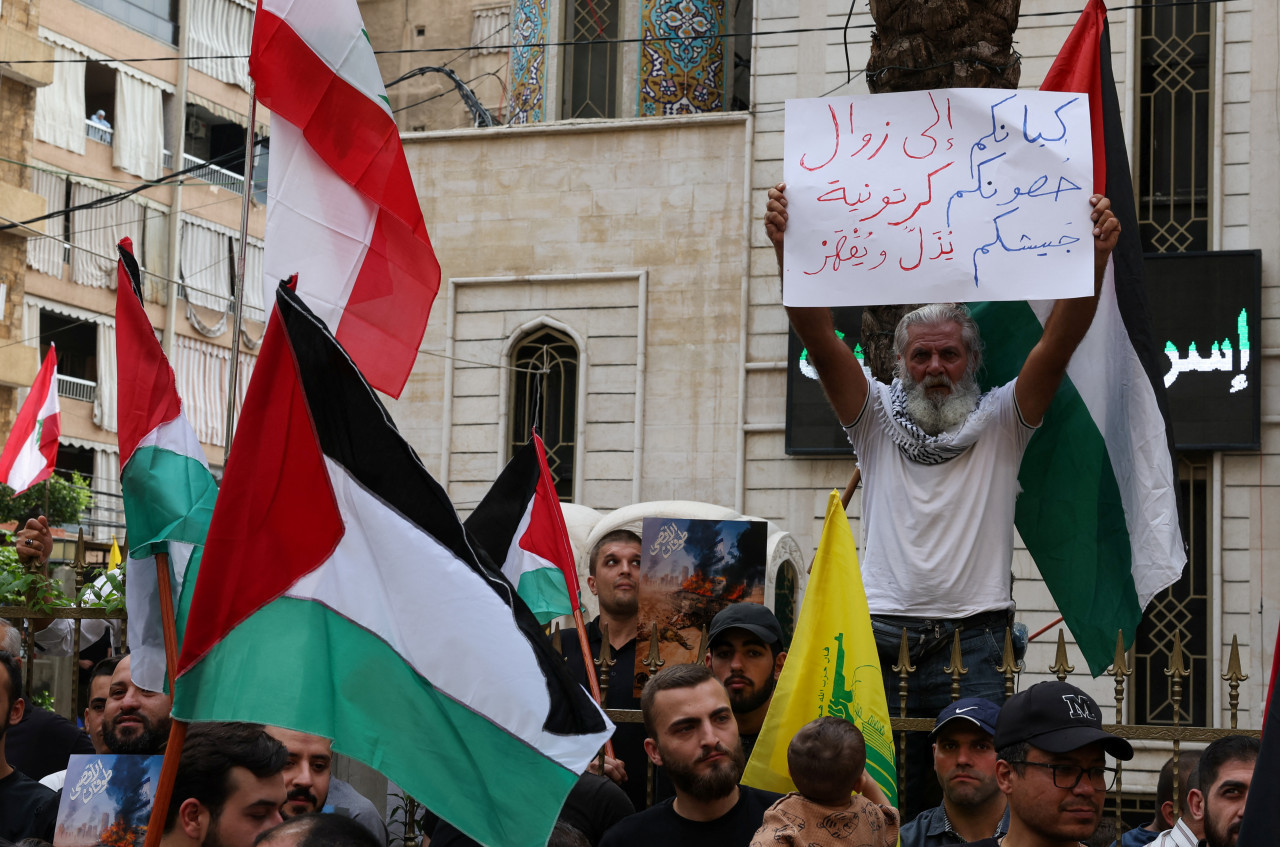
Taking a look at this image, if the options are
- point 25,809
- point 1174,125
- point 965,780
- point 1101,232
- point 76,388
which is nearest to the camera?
point 965,780

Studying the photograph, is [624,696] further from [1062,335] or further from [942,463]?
[1062,335]

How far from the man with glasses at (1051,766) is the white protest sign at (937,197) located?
1457 mm

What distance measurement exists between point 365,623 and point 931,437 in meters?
2.13

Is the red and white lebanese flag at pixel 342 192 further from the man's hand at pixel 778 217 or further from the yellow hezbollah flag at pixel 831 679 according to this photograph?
the yellow hezbollah flag at pixel 831 679

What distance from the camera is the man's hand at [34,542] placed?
743 cm

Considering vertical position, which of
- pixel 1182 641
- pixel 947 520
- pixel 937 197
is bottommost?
pixel 1182 641

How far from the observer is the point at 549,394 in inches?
751

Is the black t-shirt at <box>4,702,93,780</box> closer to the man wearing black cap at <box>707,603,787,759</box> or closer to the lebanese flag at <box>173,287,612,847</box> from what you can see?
the man wearing black cap at <box>707,603,787,759</box>

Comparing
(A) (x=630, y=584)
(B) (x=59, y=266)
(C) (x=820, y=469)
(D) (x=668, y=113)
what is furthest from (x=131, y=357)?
(B) (x=59, y=266)

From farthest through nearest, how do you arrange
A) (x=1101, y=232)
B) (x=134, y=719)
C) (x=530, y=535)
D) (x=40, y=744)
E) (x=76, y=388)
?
(x=76, y=388) < (x=530, y=535) < (x=40, y=744) < (x=134, y=719) < (x=1101, y=232)

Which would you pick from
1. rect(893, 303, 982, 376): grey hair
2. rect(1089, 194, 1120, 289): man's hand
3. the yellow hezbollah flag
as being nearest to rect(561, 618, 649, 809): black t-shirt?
the yellow hezbollah flag

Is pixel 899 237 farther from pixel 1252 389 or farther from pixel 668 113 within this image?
pixel 668 113

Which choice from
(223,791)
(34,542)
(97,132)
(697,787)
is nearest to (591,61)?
(34,542)

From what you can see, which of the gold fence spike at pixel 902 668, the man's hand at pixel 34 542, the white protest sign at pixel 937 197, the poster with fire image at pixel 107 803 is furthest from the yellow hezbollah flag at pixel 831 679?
the man's hand at pixel 34 542
